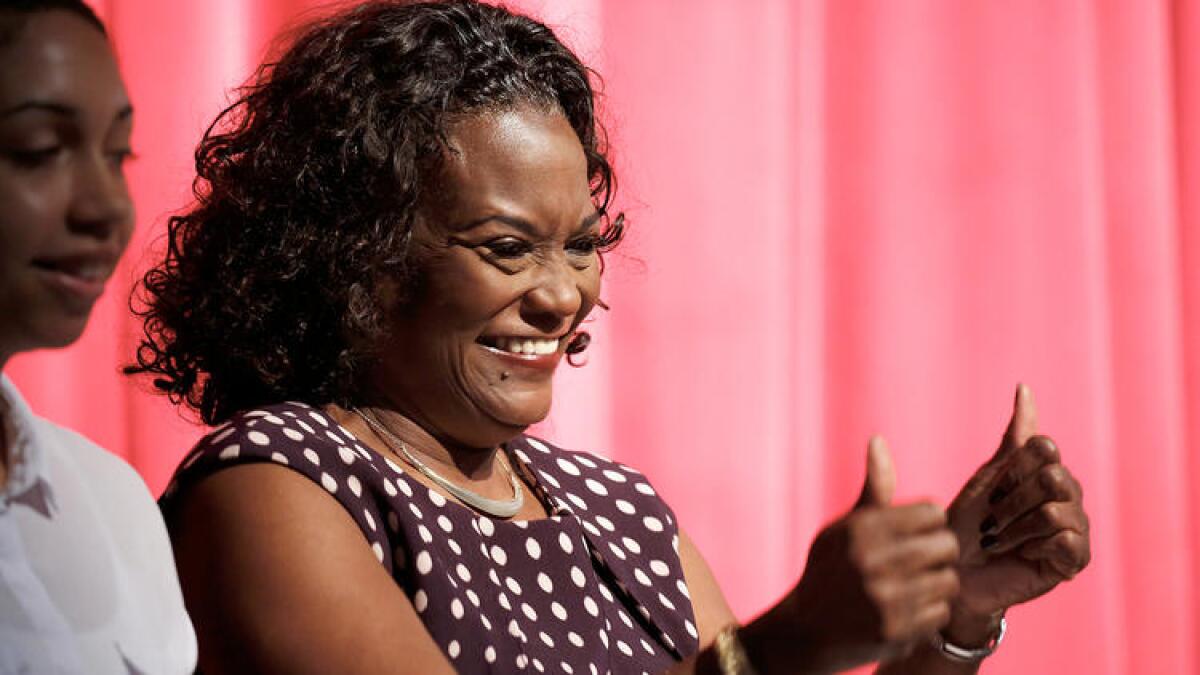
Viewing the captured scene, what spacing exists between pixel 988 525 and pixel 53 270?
0.83 meters

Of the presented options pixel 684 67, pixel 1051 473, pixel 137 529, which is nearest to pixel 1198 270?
pixel 684 67

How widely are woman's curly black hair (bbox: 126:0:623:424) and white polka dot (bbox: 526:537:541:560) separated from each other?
0.19 m

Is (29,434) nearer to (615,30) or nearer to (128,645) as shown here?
(128,645)

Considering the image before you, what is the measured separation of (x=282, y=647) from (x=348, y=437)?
0.22 m

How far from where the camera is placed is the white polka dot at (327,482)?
A: 126 cm

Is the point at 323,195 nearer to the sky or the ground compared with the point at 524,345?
nearer to the sky

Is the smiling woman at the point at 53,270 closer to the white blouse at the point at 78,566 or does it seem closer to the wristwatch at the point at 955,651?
the white blouse at the point at 78,566

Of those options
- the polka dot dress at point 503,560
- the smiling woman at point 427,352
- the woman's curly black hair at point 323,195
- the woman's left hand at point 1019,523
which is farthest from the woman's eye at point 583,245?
the woman's left hand at point 1019,523

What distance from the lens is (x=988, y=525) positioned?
53.9 inches

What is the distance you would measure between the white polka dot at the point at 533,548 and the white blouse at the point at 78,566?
50cm

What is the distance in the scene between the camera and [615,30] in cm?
198

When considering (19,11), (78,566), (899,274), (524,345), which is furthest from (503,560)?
(899,274)

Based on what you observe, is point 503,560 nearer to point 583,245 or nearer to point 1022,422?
point 583,245

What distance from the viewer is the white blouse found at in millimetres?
799
